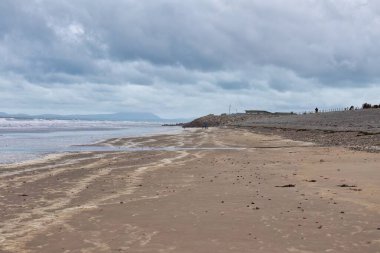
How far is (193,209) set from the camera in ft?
41.6

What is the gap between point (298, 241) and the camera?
30.2 feet

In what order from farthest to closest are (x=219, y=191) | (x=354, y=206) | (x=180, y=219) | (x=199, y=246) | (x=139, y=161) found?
(x=139, y=161)
(x=219, y=191)
(x=354, y=206)
(x=180, y=219)
(x=199, y=246)

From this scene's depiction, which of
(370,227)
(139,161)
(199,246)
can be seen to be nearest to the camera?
(199,246)

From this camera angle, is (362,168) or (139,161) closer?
(362,168)

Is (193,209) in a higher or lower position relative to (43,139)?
lower

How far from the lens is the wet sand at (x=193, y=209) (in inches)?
361

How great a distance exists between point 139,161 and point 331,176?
12.4m

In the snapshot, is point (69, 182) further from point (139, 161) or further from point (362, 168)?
point (362, 168)

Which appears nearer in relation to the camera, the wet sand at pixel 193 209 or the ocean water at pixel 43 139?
the wet sand at pixel 193 209

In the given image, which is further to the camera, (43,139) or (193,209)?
(43,139)

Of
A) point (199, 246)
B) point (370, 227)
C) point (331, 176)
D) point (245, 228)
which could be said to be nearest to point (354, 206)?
point (370, 227)

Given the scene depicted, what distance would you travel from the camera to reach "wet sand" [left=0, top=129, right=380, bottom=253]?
917cm

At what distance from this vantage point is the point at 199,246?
29.3 ft

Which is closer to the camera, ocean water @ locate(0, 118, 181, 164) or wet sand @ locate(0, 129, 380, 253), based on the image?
wet sand @ locate(0, 129, 380, 253)
